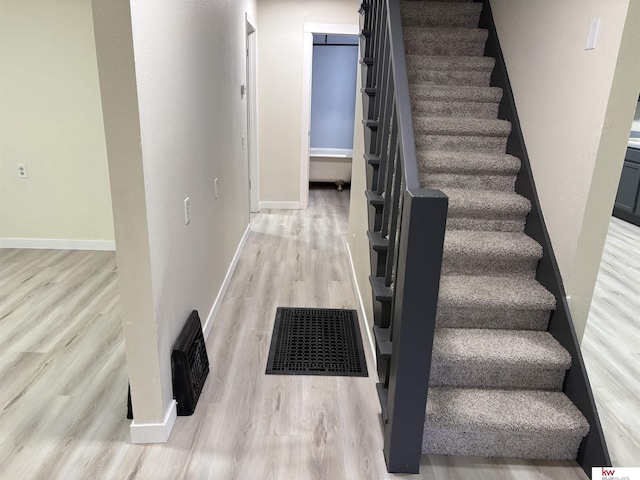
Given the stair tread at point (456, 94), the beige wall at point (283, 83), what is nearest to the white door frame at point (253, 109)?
the beige wall at point (283, 83)

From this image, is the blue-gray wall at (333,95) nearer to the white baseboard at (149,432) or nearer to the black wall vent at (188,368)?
the black wall vent at (188,368)

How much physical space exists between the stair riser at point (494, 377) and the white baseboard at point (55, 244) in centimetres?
325

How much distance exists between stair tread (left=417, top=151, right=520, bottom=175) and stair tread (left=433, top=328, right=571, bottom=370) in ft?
3.27

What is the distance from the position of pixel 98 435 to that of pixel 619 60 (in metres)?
2.66

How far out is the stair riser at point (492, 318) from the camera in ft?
7.47

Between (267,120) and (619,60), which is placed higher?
(619,60)

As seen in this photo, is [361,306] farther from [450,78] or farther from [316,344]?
[450,78]

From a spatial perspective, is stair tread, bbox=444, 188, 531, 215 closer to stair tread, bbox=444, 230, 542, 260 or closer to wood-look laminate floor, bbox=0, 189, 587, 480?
stair tread, bbox=444, 230, 542, 260

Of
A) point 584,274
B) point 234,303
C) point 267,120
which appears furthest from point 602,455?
point 267,120

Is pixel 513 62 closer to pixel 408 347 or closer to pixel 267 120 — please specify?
pixel 408 347

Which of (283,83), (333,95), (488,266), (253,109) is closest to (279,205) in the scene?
(253,109)

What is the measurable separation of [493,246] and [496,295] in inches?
11.6

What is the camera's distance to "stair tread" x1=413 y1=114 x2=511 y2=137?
2873 mm

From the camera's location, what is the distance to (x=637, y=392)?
8.05 feet
